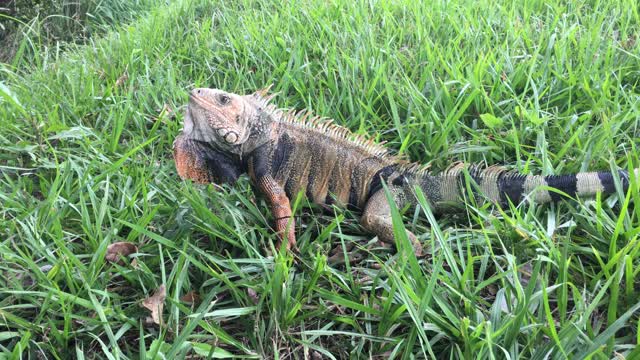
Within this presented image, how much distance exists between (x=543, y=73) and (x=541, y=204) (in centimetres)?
112

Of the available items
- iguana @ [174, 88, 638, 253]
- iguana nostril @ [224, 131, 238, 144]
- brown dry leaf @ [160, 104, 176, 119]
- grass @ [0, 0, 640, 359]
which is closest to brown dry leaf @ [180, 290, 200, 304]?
grass @ [0, 0, 640, 359]

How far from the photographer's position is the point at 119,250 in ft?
6.63

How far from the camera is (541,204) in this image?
85.4 inches

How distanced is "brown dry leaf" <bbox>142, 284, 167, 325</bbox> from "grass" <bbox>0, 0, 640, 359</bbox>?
0.04 m

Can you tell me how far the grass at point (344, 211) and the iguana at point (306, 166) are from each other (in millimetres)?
81

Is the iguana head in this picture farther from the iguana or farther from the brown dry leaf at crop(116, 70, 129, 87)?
the brown dry leaf at crop(116, 70, 129, 87)

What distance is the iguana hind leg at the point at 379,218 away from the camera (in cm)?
214

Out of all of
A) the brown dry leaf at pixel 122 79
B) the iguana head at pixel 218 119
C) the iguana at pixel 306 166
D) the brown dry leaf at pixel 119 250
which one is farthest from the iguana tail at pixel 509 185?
the brown dry leaf at pixel 122 79

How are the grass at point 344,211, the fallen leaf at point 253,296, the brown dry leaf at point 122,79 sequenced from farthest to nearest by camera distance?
the brown dry leaf at point 122,79, the fallen leaf at point 253,296, the grass at point 344,211

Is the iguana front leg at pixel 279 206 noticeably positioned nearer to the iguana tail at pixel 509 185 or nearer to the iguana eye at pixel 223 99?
the iguana eye at pixel 223 99

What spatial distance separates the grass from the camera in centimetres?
167

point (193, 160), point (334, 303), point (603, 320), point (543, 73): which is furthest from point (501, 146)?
point (193, 160)

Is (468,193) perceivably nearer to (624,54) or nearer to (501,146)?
(501,146)

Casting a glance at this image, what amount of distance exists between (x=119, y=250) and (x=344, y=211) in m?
0.97
